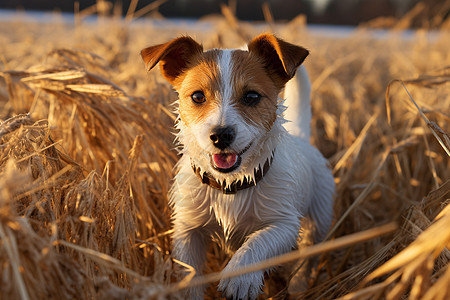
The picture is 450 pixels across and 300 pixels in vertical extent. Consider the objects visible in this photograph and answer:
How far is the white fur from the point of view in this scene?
1.93 metres

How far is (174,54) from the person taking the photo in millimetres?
2322

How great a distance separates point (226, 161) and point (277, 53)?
0.64 m

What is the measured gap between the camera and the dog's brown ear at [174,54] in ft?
6.83

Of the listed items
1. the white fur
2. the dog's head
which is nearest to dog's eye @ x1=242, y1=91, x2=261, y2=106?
the dog's head

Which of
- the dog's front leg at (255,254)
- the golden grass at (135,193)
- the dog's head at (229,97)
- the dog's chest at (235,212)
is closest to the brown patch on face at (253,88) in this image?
the dog's head at (229,97)

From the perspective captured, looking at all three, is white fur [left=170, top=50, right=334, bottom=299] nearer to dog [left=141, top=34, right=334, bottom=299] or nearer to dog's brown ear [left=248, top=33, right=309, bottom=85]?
dog [left=141, top=34, right=334, bottom=299]

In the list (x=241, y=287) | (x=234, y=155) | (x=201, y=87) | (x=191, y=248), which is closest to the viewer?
(x=241, y=287)

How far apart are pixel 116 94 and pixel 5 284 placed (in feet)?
5.16

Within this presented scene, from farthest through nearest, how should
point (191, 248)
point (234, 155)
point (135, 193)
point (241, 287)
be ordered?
point (135, 193)
point (191, 248)
point (234, 155)
point (241, 287)

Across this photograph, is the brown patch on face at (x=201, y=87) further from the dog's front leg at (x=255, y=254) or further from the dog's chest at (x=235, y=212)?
the dog's front leg at (x=255, y=254)

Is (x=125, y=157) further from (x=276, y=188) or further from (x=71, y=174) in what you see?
(x=276, y=188)

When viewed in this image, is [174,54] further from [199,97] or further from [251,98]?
[251,98]

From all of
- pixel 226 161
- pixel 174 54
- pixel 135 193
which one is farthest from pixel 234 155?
pixel 135 193

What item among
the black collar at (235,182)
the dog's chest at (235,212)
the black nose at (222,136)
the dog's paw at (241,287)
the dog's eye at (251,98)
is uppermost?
the dog's eye at (251,98)
